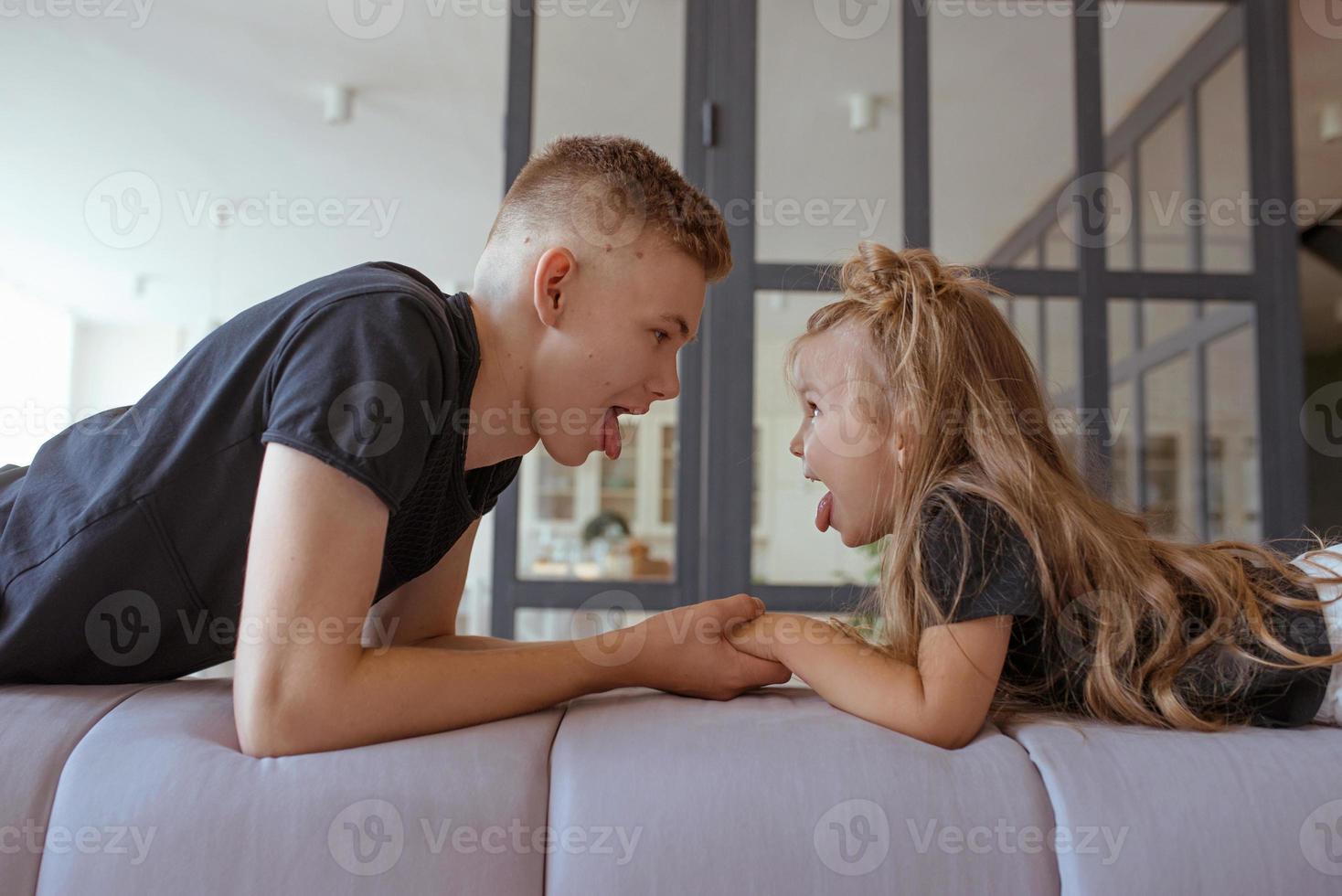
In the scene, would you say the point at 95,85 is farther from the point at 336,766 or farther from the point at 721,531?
the point at 336,766

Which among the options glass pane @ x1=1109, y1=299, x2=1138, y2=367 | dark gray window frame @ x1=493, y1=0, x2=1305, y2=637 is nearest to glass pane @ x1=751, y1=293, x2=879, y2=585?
glass pane @ x1=1109, y1=299, x2=1138, y2=367

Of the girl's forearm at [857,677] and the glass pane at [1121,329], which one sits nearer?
the girl's forearm at [857,677]

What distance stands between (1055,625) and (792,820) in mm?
390

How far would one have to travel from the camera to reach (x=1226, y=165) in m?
2.52

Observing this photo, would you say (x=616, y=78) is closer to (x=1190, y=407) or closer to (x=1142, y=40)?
(x=1142, y=40)

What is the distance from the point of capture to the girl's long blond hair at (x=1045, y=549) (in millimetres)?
918

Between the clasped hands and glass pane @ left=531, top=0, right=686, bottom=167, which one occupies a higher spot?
glass pane @ left=531, top=0, right=686, bottom=167

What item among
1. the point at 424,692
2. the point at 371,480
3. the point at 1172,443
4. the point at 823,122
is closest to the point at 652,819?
the point at 424,692

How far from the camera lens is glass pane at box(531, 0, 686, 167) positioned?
223 cm

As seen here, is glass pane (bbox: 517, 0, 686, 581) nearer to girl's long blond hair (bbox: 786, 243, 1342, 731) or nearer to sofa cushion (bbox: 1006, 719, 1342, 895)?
girl's long blond hair (bbox: 786, 243, 1342, 731)

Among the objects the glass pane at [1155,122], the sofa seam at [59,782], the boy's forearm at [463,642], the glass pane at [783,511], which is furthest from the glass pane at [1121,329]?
the glass pane at [783,511]

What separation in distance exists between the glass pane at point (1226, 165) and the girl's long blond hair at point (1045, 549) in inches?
57.2

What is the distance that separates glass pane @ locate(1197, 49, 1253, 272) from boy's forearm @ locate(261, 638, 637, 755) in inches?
79.5

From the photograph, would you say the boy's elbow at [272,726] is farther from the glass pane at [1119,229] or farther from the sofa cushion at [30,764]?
the glass pane at [1119,229]
